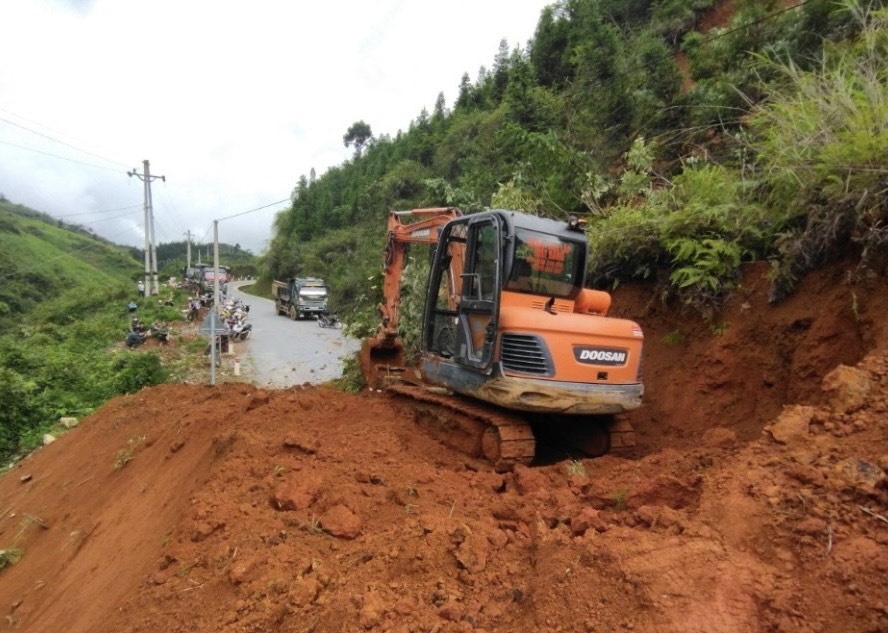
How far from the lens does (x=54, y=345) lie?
21.0 metres

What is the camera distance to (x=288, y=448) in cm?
557

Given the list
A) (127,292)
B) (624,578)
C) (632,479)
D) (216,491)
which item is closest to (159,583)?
(216,491)

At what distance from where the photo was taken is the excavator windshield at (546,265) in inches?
227

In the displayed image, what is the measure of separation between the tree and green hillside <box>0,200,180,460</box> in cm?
4831

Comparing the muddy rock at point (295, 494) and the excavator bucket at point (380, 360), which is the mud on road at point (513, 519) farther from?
the excavator bucket at point (380, 360)

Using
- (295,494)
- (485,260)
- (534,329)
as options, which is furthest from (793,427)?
(295,494)

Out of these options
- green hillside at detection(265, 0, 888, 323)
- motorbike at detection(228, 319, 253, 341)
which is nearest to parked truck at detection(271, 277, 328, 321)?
motorbike at detection(228, 319, 253, 341)

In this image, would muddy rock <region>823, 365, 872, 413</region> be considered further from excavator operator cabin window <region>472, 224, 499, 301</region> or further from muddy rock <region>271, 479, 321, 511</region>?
muddy rock <region>271, 479, 321, 511</region>

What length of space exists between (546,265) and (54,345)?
2100cm

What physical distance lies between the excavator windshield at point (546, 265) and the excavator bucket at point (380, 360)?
9.82 ft

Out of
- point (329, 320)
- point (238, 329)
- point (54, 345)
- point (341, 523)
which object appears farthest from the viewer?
point (329, 320)

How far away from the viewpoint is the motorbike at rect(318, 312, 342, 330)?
3100 centimetres

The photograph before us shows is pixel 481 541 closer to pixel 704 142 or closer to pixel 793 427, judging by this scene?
pixel 793 427

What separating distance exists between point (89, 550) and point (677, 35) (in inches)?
941
